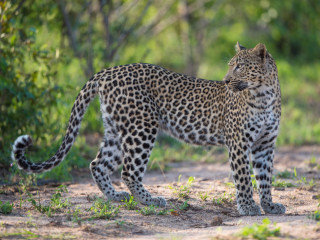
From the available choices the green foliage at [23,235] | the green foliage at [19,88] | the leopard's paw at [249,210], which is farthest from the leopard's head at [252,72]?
the green foliage at [19,88]

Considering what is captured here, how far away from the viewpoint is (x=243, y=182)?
6508 mm

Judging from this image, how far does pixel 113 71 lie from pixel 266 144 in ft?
7.31

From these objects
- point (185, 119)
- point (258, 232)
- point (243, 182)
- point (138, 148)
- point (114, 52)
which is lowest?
point (258, 232)

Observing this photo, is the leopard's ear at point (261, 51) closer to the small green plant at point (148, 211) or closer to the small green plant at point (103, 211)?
the small green plant at point (148, 211)

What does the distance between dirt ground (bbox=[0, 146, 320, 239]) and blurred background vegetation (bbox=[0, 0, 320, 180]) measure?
779mm

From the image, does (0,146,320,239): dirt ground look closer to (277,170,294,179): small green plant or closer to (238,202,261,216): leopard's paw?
(238,202,261,216): leopard's paw

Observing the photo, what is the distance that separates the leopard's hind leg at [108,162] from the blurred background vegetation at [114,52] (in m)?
1.29

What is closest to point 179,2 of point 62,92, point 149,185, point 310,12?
point 310,12

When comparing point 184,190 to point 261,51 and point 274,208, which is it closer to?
point 274,208

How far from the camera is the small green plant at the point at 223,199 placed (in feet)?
22.7

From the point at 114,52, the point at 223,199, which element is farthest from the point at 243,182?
the point at 114,52

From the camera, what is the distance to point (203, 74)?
17.3 metres

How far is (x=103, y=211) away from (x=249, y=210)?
1829 millimetres

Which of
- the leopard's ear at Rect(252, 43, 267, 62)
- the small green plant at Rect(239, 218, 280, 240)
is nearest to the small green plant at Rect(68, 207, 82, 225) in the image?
the small green plant at Rect(239, 218, 280, 240)
